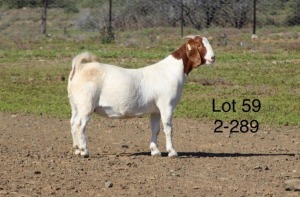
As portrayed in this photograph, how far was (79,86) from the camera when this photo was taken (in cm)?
1216

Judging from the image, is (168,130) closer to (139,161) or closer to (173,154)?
(173,154)

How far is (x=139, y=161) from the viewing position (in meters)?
11.8

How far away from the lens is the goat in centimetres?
1218

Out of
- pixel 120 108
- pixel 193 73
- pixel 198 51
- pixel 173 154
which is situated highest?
pixel 198 51

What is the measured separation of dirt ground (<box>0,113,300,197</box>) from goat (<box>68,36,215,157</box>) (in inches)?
19.6

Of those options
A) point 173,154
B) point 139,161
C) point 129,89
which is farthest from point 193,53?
point 139,161

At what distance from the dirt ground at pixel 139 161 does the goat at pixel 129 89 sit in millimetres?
498

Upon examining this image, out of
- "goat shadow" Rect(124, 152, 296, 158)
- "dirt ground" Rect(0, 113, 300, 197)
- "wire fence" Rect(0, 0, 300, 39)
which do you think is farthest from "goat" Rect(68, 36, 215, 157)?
"wire fence" Rect(0, 0, 300, 39)

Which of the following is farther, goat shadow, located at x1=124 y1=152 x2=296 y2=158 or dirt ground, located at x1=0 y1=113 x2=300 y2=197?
goat shadow, located at x1=124 y1=152 x2=296 y2=158

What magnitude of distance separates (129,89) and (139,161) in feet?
3.34

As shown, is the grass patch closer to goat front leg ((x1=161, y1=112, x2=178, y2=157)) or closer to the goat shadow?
the goat shadow

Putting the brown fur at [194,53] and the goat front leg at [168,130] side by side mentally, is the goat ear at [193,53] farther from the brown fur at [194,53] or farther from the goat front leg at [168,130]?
the goat front leg at [168,130]

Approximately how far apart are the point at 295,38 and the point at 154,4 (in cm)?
1142

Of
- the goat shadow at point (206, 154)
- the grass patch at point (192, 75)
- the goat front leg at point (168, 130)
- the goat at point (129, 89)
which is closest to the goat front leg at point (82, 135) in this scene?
the goat at point (129, 89)
